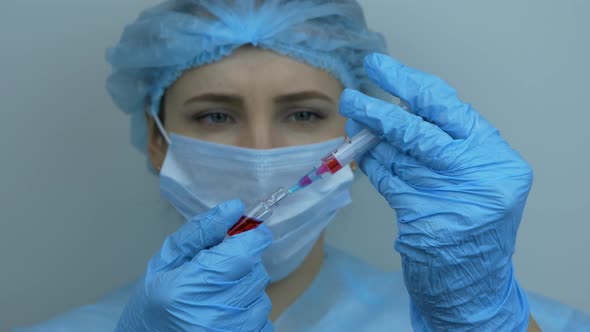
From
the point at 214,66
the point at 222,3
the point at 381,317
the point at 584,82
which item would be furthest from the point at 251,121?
the point at 584,82

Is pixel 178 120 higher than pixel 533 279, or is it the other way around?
pixel 178 120

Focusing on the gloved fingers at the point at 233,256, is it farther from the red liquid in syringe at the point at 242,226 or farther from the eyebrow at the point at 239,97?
the eyebrow at the point at 239,97

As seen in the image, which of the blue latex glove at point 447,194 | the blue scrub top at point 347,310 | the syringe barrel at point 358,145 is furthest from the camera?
the blue scrub top at point 347,310

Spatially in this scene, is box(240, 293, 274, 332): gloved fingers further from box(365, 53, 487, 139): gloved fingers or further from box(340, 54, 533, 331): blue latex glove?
box(365, 53, 487, 139): gloved fingers

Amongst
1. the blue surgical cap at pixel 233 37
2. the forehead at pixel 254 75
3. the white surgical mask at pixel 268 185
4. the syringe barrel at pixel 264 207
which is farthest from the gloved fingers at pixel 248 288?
the blue surgical cap at pixel 233 37

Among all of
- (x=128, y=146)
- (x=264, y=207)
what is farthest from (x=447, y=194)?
(x=128, y=146)

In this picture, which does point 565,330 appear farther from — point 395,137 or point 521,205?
point 395,137

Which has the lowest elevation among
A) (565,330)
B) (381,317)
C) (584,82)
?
(565,330)

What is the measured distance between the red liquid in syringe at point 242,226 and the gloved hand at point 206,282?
0.11ft

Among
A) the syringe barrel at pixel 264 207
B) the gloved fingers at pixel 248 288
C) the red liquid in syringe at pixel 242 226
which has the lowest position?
the gloved fingers at pixel 248 288

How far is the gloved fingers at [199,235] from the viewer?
47.4 inches

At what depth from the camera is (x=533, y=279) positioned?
1996 mm

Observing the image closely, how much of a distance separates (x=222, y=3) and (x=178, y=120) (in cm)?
29

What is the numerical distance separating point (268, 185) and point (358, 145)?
1.00 ft
